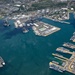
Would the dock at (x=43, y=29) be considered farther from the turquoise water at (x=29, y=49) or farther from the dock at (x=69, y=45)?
the dock at (x=69, y=45)

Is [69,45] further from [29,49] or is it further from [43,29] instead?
[43,29]

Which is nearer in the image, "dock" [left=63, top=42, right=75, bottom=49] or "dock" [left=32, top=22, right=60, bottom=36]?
"dock" [left=63, top=42, right=75, bottom=49]

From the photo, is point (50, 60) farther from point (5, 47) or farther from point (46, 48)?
point (5, 47)

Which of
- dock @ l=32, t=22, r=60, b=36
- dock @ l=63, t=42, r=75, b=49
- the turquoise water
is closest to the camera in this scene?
the turquoise water

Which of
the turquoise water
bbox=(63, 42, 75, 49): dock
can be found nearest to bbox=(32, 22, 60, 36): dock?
the turquoise water

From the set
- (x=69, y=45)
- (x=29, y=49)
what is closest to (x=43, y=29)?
(x=29, y=49)

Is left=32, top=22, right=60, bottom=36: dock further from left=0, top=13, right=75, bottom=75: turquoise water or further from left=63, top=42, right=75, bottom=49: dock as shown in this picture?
left=63, top=42, right=75, bottom=49: dock

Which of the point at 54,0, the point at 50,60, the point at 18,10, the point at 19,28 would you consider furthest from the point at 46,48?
the point at 54,0

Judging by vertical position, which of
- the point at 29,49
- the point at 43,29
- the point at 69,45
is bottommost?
the point at 29,49
